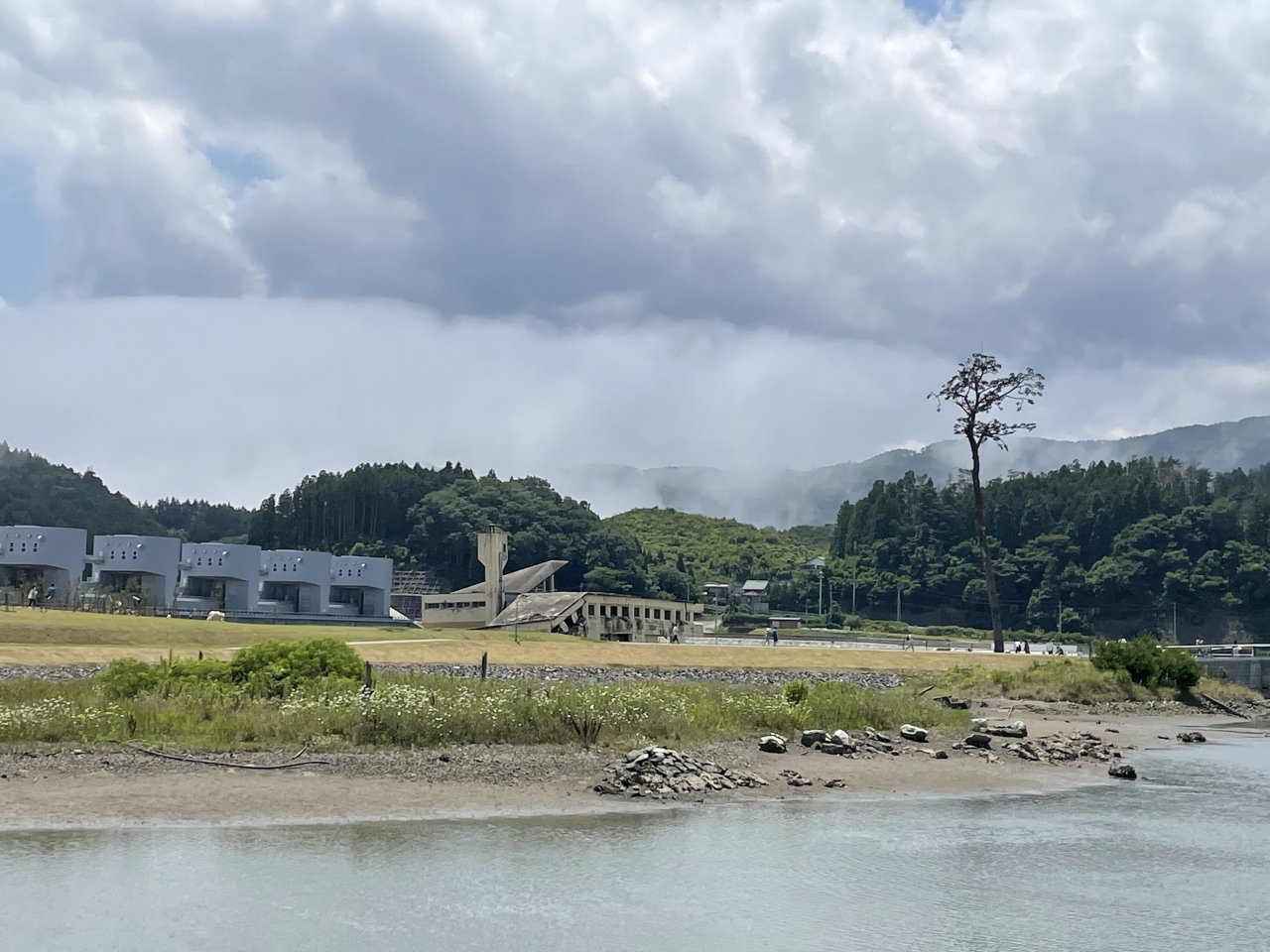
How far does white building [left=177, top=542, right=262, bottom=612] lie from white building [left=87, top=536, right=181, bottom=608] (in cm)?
283

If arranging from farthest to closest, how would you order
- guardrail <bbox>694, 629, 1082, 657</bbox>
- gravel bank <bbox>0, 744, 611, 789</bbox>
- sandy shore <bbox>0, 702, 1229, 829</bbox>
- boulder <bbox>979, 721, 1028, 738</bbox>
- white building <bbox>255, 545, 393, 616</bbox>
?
white building <bbox>255, 545, 393, 616</bbox>, guardrail <bbox>694, 629, 1082, 657</bbox>, boulder <bbox>979, 721, 1028, 738</bbox>, gravel bank <bbox>0, 744, 611, 789</bbox>, sandy shore <bbox>0, 702, 1229, 829</bbox>

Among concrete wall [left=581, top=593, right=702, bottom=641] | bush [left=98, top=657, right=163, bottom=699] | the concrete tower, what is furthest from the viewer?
concrete wall [left=581, top=593, right=702, bottom=641]

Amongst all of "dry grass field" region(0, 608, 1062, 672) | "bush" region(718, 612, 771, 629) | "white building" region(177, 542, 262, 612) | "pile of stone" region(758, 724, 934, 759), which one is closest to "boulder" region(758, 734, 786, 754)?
"pile of stone" region(758, 724, 934, 759)

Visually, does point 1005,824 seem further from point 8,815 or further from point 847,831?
point 8,815

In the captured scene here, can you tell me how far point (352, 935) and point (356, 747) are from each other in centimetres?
1090

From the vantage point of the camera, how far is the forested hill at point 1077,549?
157000 mm

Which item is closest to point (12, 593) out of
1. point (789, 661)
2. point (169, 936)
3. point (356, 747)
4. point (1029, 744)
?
point (789, 661)


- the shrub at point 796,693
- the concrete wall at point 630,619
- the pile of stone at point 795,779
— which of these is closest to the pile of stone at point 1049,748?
the shrub at point 796,693

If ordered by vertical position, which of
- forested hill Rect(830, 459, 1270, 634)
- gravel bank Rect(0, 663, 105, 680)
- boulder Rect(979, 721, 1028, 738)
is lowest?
boulder Rect(979, 721, 1028, 738)

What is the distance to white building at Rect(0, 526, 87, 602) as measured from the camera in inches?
3526

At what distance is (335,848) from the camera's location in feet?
51.3

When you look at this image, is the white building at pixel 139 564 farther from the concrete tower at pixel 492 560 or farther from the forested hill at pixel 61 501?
the forested hill at pixel 61 501

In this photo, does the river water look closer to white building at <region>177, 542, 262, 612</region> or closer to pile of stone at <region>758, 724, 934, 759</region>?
pile of stone at <region>758, 724, 934, 759</region>

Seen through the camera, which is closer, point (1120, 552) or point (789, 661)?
point (789, 661)
